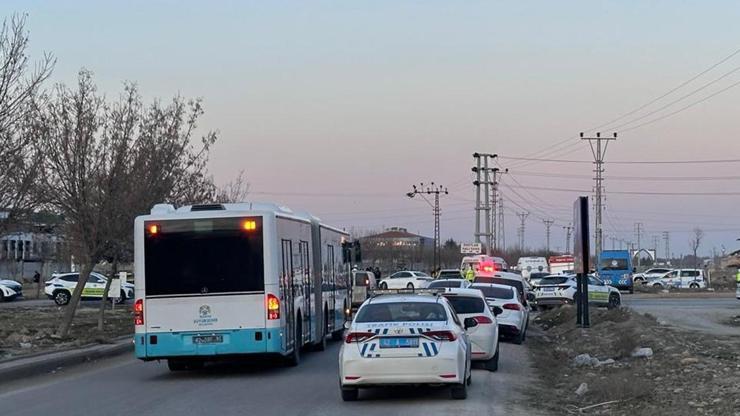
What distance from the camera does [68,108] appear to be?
2547cm

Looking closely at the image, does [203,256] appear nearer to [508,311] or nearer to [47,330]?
[508,311]

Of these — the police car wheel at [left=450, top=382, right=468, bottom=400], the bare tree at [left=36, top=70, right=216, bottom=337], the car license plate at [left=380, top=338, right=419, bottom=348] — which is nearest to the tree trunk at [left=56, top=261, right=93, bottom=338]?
the bare tree at [left=36, top=70, right=216, bottom=337]

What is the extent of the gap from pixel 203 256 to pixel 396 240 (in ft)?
416

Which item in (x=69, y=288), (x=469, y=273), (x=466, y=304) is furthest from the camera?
(x=469, y=273)

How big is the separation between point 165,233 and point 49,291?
33.2 meters

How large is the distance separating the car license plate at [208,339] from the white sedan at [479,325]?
4.10 metres

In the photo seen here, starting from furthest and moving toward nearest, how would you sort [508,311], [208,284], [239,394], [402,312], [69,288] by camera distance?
1. [69,288]
2. [508,311]
3. [208,284]
4. [239,394]
5. [402,312]

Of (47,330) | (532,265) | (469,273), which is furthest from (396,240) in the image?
(47,330)

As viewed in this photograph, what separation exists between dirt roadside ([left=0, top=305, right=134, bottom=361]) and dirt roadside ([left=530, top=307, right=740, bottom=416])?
10.8m

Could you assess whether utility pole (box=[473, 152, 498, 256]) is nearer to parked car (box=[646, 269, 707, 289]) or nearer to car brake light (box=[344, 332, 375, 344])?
parked car (box=[646, 269, 707, 289])

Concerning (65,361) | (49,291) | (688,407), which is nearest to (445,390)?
(688,407)

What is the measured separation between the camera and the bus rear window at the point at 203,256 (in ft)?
59.2

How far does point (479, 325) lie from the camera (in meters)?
18.2

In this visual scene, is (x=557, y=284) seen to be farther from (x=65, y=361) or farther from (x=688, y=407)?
(x=688, y=407)
